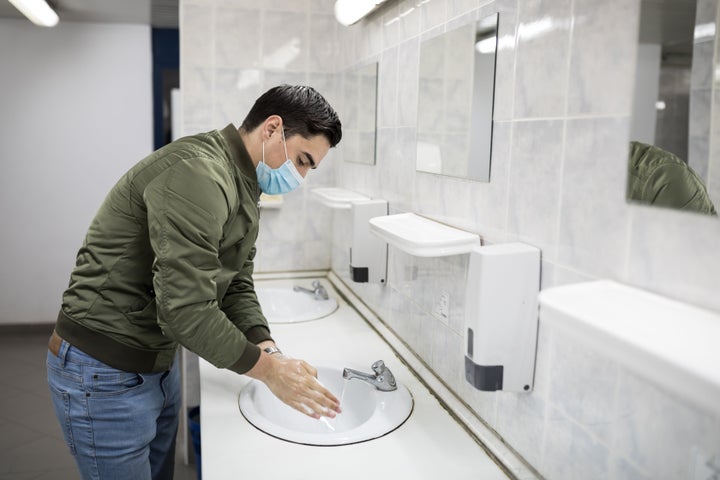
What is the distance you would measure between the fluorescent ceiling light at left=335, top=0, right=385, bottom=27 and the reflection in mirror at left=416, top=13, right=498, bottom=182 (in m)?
0.41

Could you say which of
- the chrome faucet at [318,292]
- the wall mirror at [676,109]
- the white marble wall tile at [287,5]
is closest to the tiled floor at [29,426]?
the chrome faucet at [318,292]

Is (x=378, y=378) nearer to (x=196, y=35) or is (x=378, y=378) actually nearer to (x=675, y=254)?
(x=675, y=254)

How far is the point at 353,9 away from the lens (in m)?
2.18

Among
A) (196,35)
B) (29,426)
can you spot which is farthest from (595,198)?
(29,426)

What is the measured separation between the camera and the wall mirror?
771 millimetres

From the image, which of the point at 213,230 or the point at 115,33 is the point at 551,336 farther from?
the point at 115,33

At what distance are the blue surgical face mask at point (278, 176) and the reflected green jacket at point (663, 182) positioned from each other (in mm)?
821

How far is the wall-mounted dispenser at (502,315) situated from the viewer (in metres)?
1.13

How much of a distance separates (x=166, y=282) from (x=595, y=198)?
818 mm

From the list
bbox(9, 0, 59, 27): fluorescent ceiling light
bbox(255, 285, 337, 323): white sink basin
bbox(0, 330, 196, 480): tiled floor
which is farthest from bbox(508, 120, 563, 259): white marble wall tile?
bbox(9, 0, 59, 27): fluorescent ceiling light

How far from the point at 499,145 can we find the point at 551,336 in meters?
0.43

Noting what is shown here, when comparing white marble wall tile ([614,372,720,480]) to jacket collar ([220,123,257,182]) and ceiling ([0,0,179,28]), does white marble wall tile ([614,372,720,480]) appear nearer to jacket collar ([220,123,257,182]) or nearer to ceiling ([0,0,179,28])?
jacket collar ([220,123,257,182])

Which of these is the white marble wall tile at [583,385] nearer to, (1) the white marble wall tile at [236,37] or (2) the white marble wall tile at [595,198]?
(2) the white marble wall tile at [595,198]

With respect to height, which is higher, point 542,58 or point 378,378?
point 542,58
